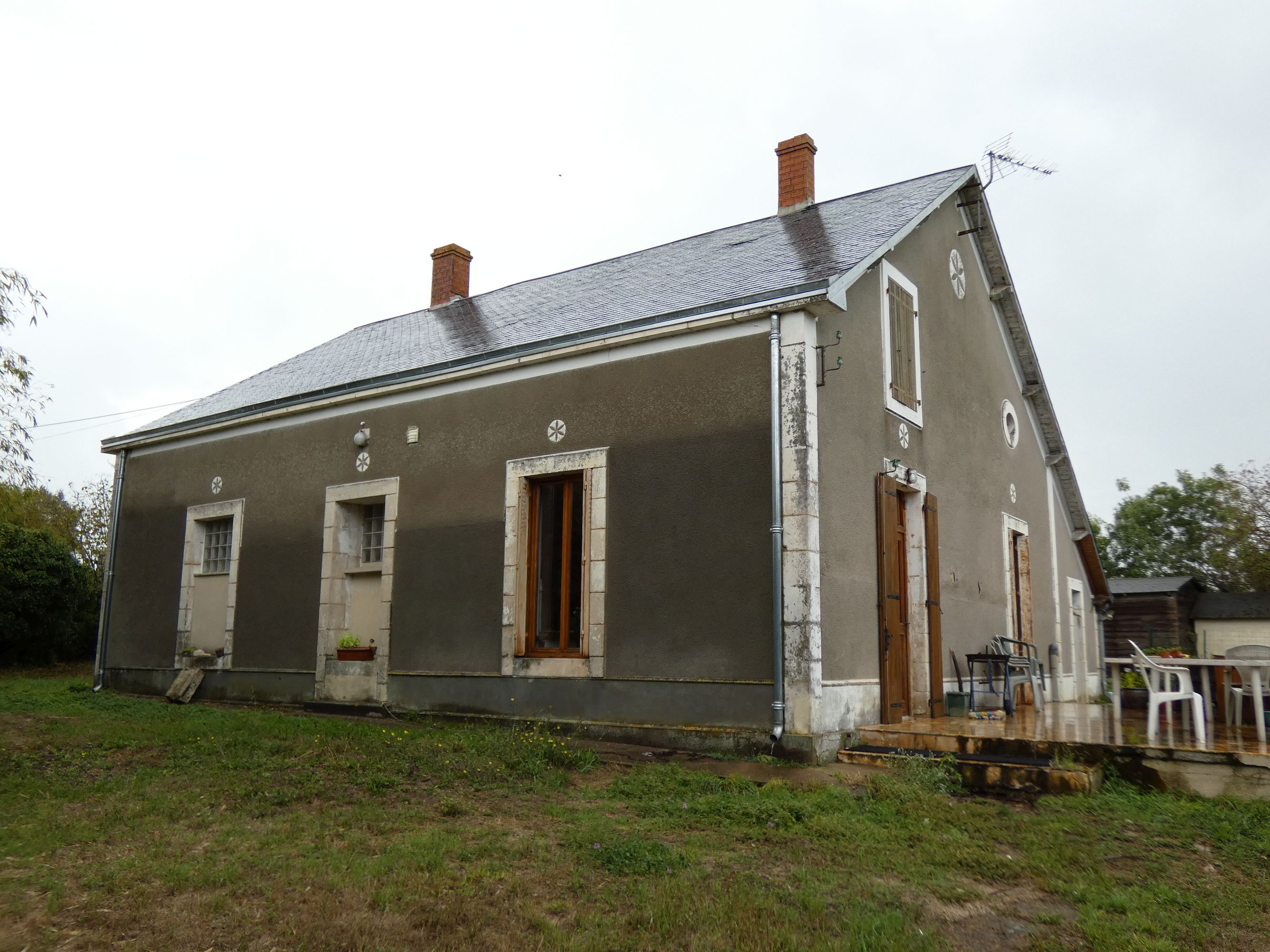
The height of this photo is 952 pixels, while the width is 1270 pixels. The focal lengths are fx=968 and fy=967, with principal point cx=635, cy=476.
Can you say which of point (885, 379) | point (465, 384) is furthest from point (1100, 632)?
point (465, 384)

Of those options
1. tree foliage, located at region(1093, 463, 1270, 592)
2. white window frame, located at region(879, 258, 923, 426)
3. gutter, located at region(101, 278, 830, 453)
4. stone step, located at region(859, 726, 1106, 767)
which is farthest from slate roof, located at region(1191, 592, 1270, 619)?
gutter, located at region(101, 278, 830, 453)

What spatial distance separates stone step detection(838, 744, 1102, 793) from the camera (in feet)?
20.2

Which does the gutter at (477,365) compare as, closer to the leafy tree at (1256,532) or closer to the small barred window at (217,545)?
the small barred window at (217,545)

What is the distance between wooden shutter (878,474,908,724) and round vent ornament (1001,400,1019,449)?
12.8 ft

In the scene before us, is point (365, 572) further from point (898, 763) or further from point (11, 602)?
point (11, 602)

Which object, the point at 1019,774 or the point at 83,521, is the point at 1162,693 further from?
the point at 83,521

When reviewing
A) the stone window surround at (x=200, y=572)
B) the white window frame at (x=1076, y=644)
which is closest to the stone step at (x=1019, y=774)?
the white window frame at (x=1076, y=644)

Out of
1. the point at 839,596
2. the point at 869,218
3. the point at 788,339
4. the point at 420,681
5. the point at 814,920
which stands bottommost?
the point at 814,920

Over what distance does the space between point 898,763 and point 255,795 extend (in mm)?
4234

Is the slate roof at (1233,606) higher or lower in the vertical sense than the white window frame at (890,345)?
lower

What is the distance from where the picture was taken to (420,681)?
9414 mm

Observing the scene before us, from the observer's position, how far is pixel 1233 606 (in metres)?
20.8

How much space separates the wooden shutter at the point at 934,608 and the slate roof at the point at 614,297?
2.80 metres

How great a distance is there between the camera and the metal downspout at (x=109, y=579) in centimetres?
1247
